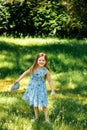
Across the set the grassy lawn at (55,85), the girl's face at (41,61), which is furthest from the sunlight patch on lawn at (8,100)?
the girl's face at (41,61)

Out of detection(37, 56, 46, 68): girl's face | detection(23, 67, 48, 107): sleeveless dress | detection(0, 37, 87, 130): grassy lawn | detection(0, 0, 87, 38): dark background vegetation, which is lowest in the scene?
detection(0, 0, 87, 38): dark background vegetation

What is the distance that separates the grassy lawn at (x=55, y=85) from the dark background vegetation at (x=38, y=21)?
6523 mm

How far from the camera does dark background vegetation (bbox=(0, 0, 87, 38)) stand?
2762cm

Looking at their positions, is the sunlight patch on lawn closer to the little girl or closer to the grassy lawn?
the grassy lawn

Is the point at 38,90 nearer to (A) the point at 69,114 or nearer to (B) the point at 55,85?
(A) the point at 69,114

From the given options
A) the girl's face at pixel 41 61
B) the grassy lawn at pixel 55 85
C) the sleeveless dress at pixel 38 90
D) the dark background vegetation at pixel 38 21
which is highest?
the girl's face at pixel 41 61

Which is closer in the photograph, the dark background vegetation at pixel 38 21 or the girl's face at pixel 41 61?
the girl's face at pixel 41 61

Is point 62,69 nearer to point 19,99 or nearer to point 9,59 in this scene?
point 9,59

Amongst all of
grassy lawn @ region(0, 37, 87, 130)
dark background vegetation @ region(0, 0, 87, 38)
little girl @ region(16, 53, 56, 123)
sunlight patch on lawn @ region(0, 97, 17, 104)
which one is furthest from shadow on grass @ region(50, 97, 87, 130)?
dark background vegetation @ region(0, 0, 87, 38)

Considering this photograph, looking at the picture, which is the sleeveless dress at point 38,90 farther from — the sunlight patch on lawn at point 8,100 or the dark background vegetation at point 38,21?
the dark background vegetation at point 38,21

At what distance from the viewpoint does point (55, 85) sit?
46.0 ft

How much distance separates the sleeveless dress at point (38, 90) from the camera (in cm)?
709

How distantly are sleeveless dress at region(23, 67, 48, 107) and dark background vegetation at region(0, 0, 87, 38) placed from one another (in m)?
→ 20.3

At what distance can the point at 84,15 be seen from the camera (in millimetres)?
18953
